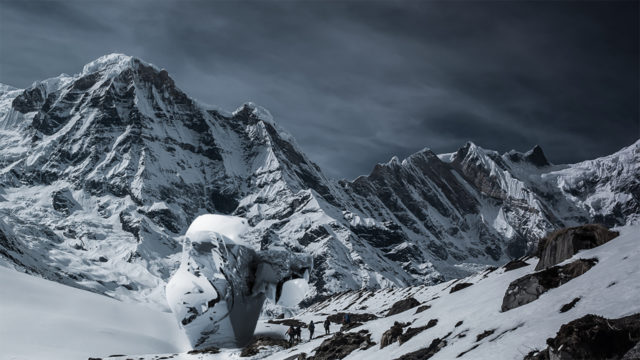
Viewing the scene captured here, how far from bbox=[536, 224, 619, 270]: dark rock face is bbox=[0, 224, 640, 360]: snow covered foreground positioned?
111 centimetres

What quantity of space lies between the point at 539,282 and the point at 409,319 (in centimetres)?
1293

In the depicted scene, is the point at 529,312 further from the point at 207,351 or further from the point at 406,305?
the point at 207,351

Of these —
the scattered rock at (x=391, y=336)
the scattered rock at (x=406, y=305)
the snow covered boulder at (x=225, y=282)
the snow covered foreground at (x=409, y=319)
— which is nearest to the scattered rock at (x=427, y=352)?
the snow covered foreground at (x=409, y=319)

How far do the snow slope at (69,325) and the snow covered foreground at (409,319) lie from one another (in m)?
0.09

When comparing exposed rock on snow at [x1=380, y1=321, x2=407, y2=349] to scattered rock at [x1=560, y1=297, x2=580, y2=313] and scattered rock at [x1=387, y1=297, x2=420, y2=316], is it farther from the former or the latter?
scattered rock at [x1=387, y1=297, x2=420, y2=316]

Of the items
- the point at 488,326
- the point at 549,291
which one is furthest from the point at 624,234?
the point at 488,326

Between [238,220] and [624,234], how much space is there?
1562 inches

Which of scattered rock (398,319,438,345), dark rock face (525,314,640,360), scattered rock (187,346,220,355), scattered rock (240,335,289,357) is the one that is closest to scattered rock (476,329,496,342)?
dark rock face (525,314,640,360)

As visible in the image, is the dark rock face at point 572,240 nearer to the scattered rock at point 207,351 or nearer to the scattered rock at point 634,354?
the scattered rock at point 634,354

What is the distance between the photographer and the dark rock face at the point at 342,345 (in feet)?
126

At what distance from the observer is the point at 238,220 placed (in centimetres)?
6544

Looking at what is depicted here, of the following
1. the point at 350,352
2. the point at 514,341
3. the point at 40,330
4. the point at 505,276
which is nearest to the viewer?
the point at 514,341

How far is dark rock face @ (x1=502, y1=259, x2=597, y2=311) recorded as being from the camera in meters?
29.1

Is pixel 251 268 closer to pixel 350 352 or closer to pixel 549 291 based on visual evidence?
pixel 350 352
